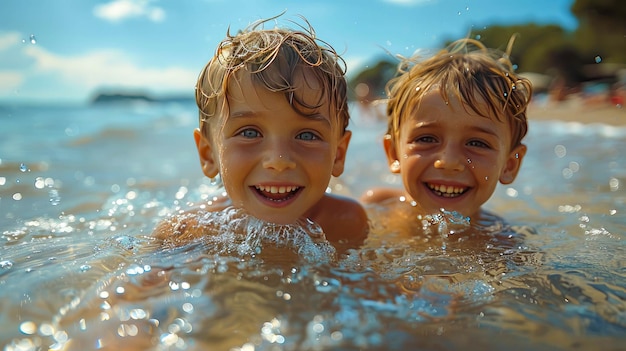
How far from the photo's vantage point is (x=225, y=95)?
Result: 2.60 meters

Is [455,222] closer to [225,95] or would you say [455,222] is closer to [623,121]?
[225,95]

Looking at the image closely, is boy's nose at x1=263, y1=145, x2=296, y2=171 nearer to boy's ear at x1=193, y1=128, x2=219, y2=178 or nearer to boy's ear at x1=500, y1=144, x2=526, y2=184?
boy's ear at x1=193, y1=128, x2=219, y2=178

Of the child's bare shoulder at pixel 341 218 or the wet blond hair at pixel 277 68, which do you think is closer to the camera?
the wet blond hair at pixel 277 68

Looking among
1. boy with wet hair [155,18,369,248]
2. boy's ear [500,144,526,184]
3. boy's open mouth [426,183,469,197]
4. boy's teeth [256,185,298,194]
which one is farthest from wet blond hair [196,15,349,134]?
boy's ear [500,144,526,184]

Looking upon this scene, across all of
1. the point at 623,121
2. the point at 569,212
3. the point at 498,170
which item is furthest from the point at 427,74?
the point at 623,121

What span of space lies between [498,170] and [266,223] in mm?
1285

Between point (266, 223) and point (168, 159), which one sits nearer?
point (266, 223)

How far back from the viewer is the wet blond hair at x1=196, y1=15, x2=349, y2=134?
8.38 feet

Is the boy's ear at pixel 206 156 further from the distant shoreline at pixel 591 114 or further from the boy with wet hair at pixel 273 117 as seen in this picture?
the distant shoreline at pixel 591 114


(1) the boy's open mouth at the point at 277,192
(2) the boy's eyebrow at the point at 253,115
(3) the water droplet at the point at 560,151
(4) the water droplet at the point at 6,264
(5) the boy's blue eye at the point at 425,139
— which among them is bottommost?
(3) the water droplet at the point at 560,151

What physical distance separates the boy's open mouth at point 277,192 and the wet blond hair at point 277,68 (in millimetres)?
378

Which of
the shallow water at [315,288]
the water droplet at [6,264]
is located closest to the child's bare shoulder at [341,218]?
the shallow water at [315,288]

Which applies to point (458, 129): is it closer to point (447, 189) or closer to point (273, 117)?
point (447, 189)

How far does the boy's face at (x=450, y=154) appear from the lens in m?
2.94
